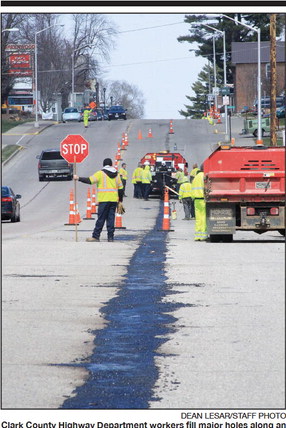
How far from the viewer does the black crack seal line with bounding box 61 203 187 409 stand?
7.63 m

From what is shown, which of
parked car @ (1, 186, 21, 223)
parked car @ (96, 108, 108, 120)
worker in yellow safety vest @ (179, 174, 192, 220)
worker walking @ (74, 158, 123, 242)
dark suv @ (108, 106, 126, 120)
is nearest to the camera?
worker walking @ (74, 158, 123, 242)

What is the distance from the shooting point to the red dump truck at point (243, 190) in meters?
23.6

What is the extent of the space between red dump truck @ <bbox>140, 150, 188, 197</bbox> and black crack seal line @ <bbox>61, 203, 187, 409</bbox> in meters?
30.2

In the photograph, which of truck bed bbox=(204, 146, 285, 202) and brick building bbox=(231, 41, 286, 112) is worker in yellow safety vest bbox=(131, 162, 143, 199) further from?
brick building bbox=(231, 41, 286, 112)

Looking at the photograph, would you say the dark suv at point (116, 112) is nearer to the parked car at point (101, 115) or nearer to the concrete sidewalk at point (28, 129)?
the parked car at point (101, 115)

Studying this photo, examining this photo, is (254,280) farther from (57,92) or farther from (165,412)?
(57,92)

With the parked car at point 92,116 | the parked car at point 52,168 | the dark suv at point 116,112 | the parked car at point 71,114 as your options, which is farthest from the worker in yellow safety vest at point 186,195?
the dark suv at point 116,112

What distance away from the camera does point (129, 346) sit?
10.2 metres

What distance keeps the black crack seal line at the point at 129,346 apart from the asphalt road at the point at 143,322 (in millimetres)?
14

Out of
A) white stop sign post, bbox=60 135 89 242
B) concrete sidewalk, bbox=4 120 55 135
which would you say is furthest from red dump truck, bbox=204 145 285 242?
concrete sidewalk, bbox=4 120 55 135

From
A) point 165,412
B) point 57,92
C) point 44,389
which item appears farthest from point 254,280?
point 57,92

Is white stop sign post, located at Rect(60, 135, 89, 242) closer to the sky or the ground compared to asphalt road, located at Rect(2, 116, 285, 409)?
closer to the sky

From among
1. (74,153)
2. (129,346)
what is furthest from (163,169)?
(129,346)

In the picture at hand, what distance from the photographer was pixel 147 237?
27.0m
